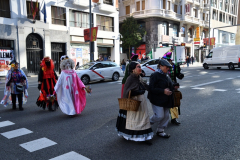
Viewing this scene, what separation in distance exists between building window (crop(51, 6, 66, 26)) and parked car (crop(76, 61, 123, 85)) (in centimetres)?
968

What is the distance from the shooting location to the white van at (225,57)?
22.0 meters

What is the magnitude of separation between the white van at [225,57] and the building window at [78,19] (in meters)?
14.9

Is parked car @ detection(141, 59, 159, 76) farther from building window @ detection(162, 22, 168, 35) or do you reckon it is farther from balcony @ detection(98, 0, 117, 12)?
building window @ detection(162, 22, 168, 35)

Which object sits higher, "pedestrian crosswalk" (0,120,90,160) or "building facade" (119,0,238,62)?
"building facade" (119,0,238,62)

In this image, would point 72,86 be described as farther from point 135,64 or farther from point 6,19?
point 6,19

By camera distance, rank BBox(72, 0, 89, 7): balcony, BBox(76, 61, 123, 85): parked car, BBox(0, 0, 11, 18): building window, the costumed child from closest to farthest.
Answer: the costumed child
BBox(76, 61, 123, 85): parked car
BBox(0, 0, 11, 18): building window
BBox(72, 0, 89, 7): balcony

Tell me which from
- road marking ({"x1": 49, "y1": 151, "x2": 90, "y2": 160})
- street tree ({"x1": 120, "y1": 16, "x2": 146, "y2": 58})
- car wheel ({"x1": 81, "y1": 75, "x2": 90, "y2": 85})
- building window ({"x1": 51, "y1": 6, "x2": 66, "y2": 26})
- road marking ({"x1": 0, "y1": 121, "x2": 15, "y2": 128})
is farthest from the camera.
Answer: street tree ({"x1": 120, "y1": 16, "x2": 146, "y2": 58})

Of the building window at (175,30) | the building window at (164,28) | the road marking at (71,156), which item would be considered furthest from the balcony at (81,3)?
the road marking at (71,156)

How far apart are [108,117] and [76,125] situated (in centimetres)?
100

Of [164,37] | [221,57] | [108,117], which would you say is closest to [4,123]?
[108,117]

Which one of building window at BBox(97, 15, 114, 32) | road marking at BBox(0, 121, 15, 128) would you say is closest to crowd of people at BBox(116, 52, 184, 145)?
road marking at BBox(0, 121, 15, 128)

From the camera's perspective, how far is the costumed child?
19.7 ft

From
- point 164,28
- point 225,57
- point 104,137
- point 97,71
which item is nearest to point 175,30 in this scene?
point 164,28

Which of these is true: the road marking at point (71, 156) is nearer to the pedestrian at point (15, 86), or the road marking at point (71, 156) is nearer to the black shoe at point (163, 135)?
the black shoe at point (163, 135)
